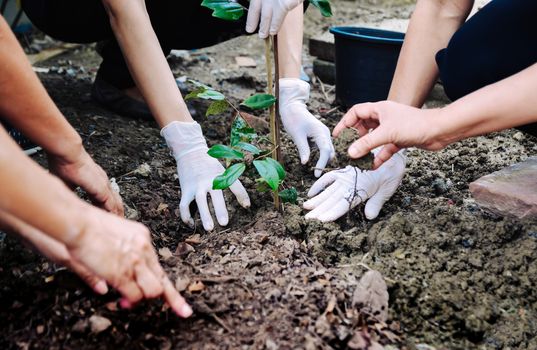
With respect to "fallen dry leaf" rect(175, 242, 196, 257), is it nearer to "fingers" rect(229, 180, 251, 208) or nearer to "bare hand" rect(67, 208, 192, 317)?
"fingers" rect(229, 180, 251, 208)

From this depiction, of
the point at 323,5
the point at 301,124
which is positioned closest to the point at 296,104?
the point at 301,124

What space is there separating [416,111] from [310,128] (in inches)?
27.0

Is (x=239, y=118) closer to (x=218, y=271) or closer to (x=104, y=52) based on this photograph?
(x=218, y=271)

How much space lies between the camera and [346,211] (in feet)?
5.61

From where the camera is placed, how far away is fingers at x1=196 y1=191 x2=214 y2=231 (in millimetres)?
1656

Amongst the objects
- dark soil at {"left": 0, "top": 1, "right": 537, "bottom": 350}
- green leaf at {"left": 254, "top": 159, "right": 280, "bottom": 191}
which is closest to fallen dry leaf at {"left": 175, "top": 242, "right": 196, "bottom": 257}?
dark soil at {"left": 0, "top": 1, "right": 537, "bottom": 350}

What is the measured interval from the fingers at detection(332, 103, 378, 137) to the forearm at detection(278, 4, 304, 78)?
2.03 ft

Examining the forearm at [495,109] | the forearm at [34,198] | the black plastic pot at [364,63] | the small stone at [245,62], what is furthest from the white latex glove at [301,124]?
the small stone at [245,62]

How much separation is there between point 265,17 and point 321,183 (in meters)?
0.58

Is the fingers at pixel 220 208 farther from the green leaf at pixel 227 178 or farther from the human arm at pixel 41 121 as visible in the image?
the human arm at pixel 41 121

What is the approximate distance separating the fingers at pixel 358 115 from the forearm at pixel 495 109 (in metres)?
0.22

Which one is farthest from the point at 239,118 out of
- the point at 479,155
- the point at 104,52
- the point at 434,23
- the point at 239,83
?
the point at 239,83

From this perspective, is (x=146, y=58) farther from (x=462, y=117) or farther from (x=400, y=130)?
(x=462, y=117)

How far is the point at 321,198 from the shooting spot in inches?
67.9
